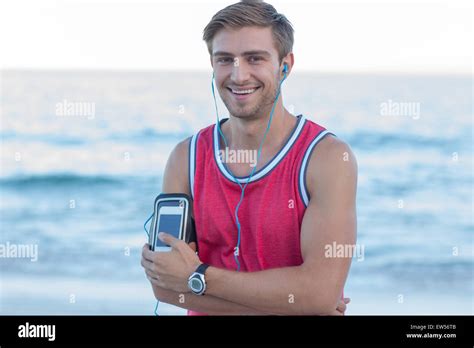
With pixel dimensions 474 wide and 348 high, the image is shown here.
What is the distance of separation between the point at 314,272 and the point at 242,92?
2.50 ft

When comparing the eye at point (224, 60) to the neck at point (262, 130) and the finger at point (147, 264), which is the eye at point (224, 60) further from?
the finger at point (147, 264)

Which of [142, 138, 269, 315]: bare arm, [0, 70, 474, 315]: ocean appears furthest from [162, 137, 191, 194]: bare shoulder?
[0, 70, 474, 315]: ocean

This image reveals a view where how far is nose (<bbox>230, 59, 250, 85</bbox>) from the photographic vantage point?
9.61 ft

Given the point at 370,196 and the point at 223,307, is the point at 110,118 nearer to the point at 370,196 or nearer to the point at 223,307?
the point at 370,196

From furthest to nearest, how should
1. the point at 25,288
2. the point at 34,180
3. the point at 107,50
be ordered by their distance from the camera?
the point at 107,50, the point at 34,180, the point at 25,288

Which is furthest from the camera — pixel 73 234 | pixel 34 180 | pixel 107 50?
pixel 107 50

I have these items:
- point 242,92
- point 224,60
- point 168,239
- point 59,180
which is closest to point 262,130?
point 242,92

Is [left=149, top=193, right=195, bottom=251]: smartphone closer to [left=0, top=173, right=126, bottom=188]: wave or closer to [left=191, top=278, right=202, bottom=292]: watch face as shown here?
[left=191, top=278, right=202, bottom=292]: watch face

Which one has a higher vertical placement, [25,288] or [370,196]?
[370,196]

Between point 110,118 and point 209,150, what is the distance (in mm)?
17404

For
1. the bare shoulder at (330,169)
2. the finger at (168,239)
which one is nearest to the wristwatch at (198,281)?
the finger at (168,239)

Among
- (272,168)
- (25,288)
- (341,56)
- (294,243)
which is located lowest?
(25,288)

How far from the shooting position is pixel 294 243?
9.47 ft

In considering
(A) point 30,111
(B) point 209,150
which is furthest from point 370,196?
(A) point 30,111
